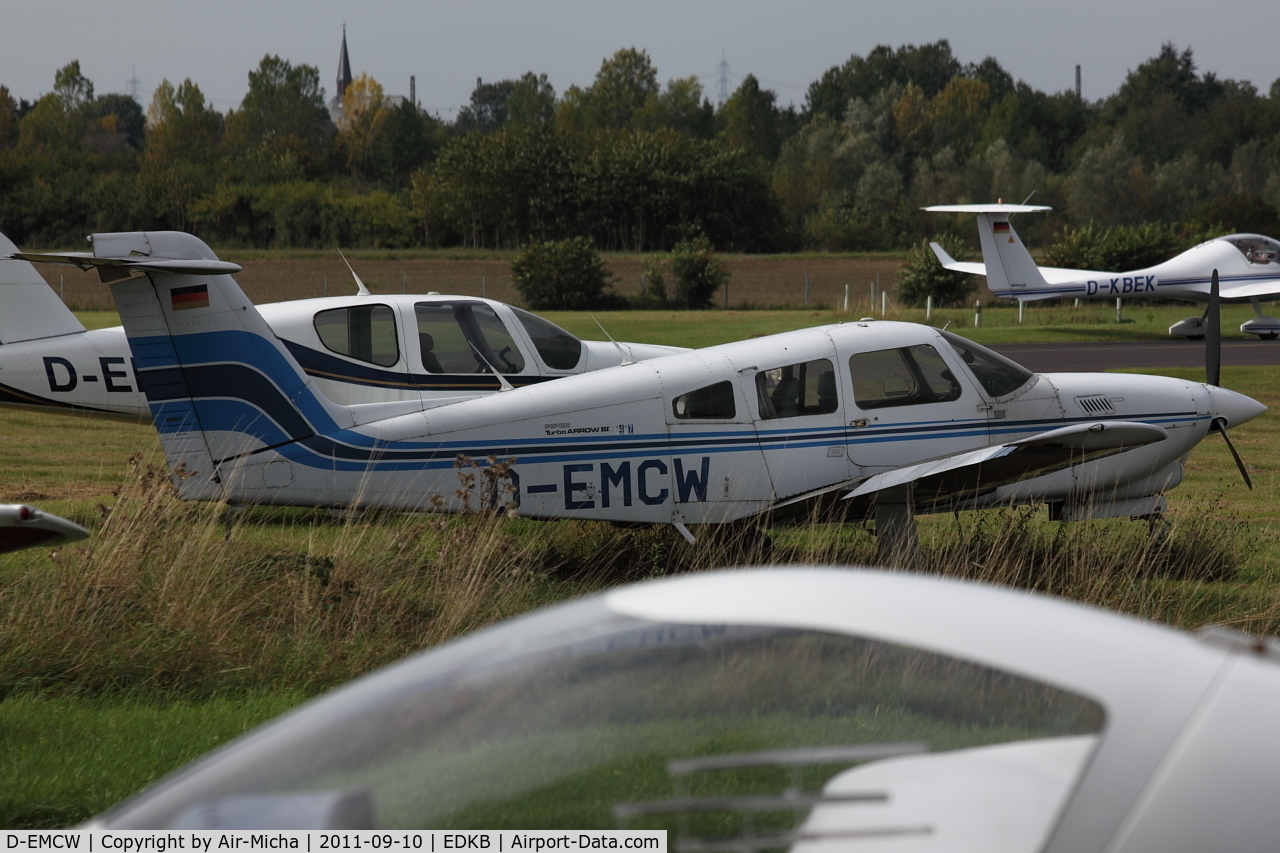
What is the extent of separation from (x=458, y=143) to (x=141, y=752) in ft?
260

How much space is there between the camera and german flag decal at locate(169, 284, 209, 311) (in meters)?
8.64

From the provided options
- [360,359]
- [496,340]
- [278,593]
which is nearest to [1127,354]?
[496,340]

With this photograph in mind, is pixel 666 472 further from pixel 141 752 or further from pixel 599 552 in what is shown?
pixel 141 752

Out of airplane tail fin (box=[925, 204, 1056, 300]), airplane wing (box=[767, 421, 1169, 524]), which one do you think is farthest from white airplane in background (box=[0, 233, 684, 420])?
airplane tail fin (box=[925, 204, 1056, 300])

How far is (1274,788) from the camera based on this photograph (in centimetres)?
147

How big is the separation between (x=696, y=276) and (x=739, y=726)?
44.4 m

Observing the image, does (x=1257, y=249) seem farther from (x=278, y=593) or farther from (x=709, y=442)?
(x=278, y=593)

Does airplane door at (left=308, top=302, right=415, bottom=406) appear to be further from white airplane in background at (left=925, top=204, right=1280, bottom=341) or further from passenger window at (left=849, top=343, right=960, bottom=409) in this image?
white airplane in background at (left=925, top=204, right=1280, bottom=341)

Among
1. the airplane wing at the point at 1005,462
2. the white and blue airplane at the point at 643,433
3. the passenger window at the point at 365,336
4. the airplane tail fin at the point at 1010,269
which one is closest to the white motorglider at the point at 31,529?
the white and blue airplane at the point at 643,433

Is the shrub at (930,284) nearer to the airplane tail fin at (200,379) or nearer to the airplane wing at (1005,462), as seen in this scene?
the airplane wing at (1005,462)

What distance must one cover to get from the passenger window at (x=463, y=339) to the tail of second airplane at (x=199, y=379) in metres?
2.79

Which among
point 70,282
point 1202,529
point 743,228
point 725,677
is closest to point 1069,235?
point 743,228

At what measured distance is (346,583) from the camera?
6.60 meters

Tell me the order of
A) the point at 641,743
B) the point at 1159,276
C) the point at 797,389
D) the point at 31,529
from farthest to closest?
the point at 1159,276
the point at 797,389
the point at 31,529
the point at 641,743
